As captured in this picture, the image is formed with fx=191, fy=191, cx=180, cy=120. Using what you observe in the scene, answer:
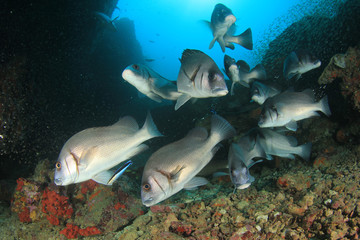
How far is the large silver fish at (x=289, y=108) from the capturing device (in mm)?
3250

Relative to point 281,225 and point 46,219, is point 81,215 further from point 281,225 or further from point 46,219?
point 281,225

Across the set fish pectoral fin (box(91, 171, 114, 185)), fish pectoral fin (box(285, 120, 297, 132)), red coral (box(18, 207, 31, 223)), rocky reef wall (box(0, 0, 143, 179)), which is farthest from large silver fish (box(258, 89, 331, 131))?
rocky reef wall (box(0, 0, 143, 179))

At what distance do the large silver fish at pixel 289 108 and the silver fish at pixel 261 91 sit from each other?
3.33 feet

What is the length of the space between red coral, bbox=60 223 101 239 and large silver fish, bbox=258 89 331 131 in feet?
12.1

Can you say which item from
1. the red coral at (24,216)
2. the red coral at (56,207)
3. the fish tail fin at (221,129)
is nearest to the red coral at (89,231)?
the red coral at (56,207)

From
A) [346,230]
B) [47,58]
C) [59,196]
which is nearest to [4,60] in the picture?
[47,58]

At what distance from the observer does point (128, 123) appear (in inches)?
115

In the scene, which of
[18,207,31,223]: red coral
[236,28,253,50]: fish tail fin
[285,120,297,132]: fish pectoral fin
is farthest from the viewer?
[236,28,253,50]: fish tail fin

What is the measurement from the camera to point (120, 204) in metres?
4.13

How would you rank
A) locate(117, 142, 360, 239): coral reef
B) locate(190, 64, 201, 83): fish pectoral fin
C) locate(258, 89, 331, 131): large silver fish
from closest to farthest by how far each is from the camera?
locate(117, 142, 360, 239): coral reef, locate(190, 64, 201, 83): fish pectoral fin, locate(258, 89, 331, 131): large silver fish

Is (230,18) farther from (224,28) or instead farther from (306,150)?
(306,150)

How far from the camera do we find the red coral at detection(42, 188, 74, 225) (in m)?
A: 4.17

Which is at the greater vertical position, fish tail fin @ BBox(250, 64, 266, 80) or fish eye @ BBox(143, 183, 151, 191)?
fish tail fin @ BBox(250, 64, 266, 80)

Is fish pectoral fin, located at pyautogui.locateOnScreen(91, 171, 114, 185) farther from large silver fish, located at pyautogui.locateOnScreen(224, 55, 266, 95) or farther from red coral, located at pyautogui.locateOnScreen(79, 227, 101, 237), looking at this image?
large silver fish, located at pyautogui.locateOnScreen(224, 55, 266, 95)
